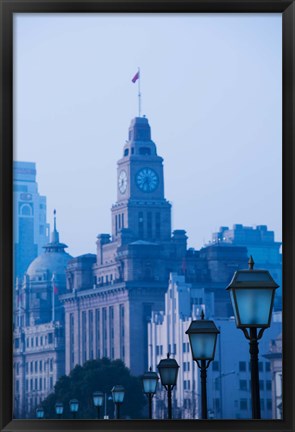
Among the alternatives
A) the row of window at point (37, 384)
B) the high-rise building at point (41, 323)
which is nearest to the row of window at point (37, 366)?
the high-rise building at point (41, 323)

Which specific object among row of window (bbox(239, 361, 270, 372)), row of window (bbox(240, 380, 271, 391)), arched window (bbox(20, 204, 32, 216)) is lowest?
row of window (bbox(240, 380, 271, 391))

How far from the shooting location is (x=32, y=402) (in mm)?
109250

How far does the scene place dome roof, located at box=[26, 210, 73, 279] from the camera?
12712 centimetres

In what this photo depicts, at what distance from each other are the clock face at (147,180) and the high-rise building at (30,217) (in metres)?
11.8

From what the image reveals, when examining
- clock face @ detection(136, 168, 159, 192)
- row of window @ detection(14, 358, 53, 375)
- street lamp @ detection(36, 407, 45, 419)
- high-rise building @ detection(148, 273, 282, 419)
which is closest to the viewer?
street lamp @ detection(36, 407, 45, 419)

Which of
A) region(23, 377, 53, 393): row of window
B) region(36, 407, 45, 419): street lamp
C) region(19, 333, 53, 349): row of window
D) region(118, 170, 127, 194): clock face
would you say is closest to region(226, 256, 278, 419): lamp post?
region(36, 407, 45, 419): street lamp

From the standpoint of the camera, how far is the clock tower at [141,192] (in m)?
125

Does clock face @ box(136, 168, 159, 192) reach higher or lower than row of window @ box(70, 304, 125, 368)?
higher

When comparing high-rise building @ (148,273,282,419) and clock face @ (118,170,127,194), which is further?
clock face @ (118,170,127,194)

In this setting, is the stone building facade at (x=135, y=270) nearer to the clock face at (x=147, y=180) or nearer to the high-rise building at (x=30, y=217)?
the clock face at (x=147, y=180)

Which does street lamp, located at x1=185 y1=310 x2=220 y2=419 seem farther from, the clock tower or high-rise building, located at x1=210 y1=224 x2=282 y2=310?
the clock tower

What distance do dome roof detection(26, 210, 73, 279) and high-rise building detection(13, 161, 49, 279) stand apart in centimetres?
179

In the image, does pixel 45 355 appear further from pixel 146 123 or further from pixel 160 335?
pixel 146 123

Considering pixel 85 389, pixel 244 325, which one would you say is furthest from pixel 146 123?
pixel 244 325
